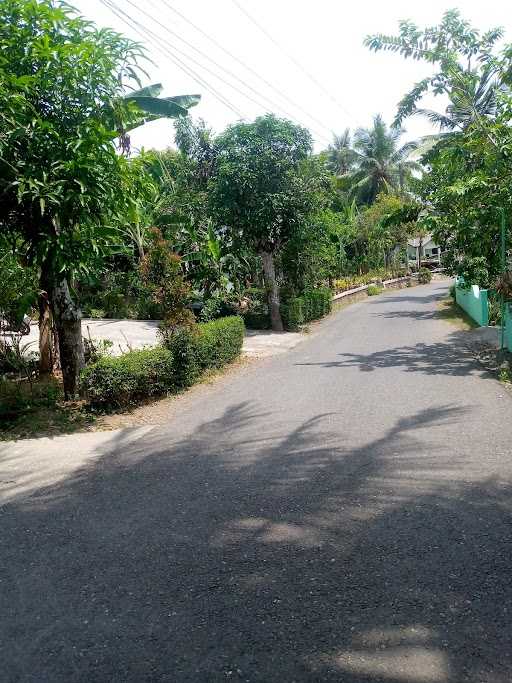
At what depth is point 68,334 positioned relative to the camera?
32.5 ft

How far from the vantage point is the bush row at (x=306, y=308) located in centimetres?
A: 2052

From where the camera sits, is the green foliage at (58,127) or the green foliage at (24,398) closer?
the green foliage at (58,127)

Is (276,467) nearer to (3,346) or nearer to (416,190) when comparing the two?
(3,346)

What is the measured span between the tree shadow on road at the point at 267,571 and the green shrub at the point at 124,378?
264 cm

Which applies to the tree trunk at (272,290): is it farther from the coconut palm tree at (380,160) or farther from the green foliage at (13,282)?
the coconut palm tree at (380,160)

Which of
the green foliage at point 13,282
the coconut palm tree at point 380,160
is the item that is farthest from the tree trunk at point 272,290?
the coconut palm tree at point 380,160

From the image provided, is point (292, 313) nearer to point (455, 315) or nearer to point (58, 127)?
point (455, 315)

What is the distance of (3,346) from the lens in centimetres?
1235

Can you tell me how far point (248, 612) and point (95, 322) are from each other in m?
21.8

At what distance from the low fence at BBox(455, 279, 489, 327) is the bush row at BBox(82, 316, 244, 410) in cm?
849

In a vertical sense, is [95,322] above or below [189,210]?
below

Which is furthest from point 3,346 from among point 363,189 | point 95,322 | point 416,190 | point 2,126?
point 363,189

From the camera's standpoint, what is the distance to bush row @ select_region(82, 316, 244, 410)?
9.23 metres

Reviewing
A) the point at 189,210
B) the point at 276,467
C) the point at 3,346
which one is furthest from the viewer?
the point at 189,210
